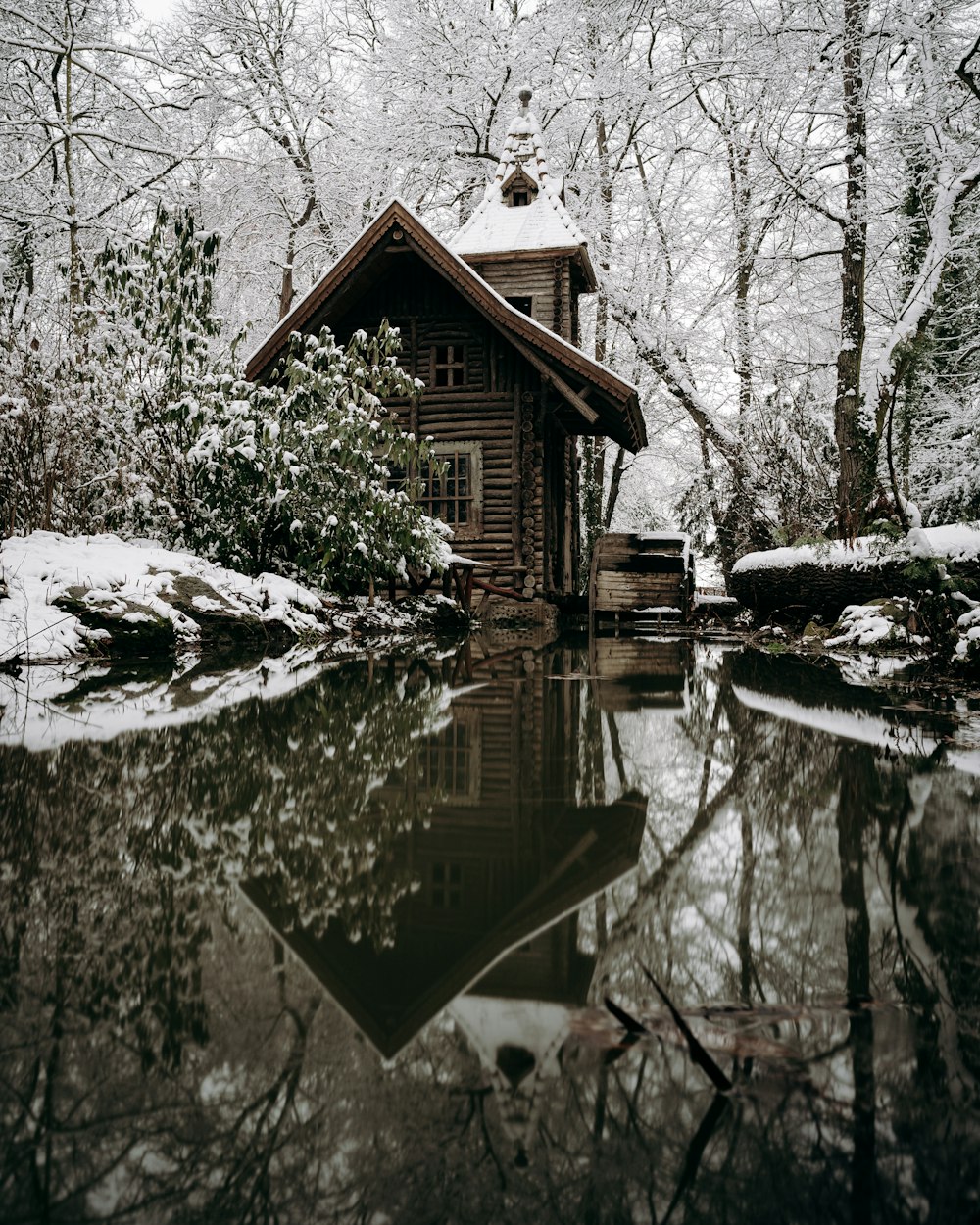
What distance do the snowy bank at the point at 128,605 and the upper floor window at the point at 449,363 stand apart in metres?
7.44

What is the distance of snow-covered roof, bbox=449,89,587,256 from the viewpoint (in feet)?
54.0

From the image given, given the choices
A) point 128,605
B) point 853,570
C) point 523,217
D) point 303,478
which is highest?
point 523,217

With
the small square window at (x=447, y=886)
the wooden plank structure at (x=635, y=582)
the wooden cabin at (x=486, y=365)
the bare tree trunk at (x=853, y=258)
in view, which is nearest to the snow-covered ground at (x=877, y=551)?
the wooden plank structure at (x=635, y=582)

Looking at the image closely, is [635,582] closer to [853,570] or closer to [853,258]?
[853,570]

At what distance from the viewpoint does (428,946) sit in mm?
1194

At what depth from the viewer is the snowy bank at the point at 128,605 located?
5.98 meters

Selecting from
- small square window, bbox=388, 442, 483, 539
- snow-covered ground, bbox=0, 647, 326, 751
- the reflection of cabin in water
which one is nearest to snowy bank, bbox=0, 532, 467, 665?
snow-covered ground, bbox=0, 647, 326, 751

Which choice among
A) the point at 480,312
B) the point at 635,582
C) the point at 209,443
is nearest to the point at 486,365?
the point at 480,312

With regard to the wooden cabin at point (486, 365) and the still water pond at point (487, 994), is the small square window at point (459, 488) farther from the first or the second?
the still water pond at point (487, 994)

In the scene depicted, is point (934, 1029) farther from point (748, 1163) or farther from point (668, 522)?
point (668, 522)

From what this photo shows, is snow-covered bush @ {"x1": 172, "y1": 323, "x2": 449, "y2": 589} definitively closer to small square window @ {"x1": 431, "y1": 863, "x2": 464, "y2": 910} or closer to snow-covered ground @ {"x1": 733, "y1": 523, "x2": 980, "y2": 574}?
snow-covered ground @ {"x1": 733, "y1": 523, "x2": 980, "y2": 574}

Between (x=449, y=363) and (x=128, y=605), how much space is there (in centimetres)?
973

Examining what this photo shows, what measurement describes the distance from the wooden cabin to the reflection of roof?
470 inches

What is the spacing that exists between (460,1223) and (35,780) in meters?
2.04
